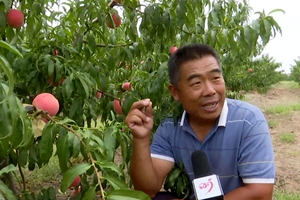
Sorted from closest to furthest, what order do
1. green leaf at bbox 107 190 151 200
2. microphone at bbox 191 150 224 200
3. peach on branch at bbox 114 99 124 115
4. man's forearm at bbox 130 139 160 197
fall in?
green leaf at bbox 107 190 151 200 < microphone at bbox 191 150 224 200 < man's forearm at bbox 130 139 160 197 < peach on branch at bbox 114 99 124 115

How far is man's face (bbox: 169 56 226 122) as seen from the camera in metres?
1.40

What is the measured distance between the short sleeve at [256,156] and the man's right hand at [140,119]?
0.37 meters

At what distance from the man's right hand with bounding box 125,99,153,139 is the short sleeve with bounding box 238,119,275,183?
366 millimetres

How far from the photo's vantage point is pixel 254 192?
4.55ft

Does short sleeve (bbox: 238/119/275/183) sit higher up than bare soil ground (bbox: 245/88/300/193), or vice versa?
short sleeve (bbox: 238/119/275/183)

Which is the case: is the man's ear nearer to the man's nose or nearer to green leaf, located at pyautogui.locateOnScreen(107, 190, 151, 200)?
the man's nose

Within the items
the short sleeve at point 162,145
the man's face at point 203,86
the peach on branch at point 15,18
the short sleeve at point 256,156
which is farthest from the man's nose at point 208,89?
the peach on branch at point 15,18

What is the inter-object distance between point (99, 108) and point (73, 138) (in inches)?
38.9

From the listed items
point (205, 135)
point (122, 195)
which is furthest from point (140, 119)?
point (122, 195)

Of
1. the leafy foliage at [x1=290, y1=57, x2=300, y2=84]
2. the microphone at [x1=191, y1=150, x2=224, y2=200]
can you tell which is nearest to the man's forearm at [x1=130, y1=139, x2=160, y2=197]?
the microphone at [x1=191, y1=150, x2=224, y2=200]

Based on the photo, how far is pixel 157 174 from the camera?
1.60m

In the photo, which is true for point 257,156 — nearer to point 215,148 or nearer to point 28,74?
point 215,148

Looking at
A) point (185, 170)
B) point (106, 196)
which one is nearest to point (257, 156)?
point (185, 170)

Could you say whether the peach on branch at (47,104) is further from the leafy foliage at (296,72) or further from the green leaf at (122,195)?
the leafy foliage at (296,72)
